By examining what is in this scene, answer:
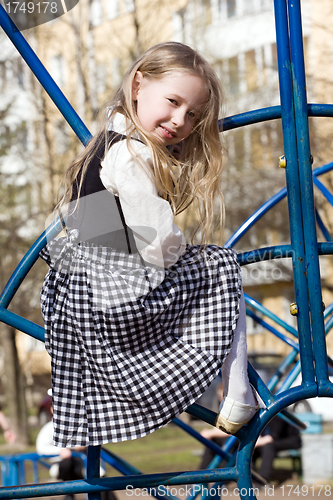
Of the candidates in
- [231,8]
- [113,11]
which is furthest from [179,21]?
[231,8]

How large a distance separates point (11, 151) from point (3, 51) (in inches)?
58.2

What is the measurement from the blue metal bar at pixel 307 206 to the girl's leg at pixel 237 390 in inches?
4.9

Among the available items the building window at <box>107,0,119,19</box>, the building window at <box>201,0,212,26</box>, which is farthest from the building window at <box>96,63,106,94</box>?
the building window at <box>201,0,212,26</box>

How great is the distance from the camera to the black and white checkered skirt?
961 mm

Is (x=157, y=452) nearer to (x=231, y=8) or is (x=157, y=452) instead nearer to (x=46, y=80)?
(x=46, y=80)

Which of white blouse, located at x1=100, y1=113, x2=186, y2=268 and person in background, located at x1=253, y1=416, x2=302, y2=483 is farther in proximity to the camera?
person in background, located at x1=253, y1=416, x2=302, y2=483

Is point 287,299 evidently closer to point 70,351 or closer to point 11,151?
point 11,151

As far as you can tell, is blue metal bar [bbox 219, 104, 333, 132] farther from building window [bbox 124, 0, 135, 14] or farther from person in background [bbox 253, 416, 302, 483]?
building window [bbox 124, 0, 135, 14]

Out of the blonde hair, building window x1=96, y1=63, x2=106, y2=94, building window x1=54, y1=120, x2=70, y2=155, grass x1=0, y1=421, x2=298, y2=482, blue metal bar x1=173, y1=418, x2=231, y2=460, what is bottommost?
grass x1=0, y1=421, x2=298, y2=482

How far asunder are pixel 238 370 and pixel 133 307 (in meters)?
0.22

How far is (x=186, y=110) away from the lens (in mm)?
1109

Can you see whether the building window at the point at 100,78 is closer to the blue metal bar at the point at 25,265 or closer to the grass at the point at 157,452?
the grass at the point at 157,452

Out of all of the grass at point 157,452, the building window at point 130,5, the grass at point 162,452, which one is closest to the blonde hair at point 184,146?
the grass at point 157,452

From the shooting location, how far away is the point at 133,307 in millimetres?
952
